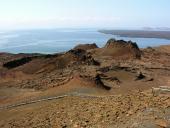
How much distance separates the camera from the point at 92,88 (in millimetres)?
24547

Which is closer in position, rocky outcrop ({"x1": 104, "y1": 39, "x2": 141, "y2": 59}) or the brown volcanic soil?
the brown volcanic soil

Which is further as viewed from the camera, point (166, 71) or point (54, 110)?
point (166, 71)

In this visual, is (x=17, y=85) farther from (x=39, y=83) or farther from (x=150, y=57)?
(x=150, y=57)

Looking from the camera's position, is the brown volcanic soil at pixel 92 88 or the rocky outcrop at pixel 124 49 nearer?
the brown volcanic soil at pixel 92 88

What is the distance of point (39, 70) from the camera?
36.5m

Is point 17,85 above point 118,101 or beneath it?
beneath

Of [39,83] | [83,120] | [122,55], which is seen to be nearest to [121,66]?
[122,55]

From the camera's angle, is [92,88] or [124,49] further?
[124,49]

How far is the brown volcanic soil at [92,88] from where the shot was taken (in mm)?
12648

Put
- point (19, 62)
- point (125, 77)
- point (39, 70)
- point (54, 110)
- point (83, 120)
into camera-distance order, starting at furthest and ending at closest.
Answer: point (19, 62)
point (39, 70)
point (125, 77)
point (54, 110)
point (83, 120)

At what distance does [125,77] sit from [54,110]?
18096 mm

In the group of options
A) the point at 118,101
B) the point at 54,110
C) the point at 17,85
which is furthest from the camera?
the point at 17,85

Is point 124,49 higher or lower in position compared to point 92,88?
higher

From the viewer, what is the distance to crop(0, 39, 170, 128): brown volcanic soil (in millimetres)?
12648
